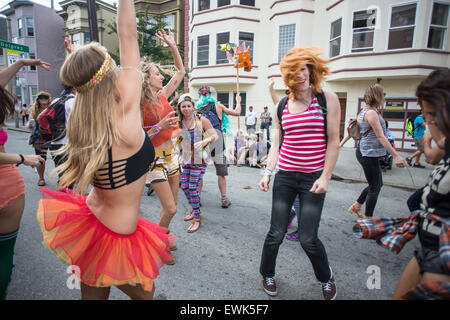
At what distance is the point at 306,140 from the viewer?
230 cm

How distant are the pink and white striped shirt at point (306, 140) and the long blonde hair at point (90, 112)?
1534 mm

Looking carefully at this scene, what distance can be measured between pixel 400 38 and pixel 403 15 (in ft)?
3.35

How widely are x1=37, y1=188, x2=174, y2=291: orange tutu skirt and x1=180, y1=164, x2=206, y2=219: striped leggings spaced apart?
2329mm

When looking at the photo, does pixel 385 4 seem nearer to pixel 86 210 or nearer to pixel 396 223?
pixel 396 223

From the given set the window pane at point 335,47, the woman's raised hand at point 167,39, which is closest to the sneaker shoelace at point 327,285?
the woman's raised hand at point 167,39

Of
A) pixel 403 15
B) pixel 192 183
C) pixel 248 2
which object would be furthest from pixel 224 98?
pixel 192 183

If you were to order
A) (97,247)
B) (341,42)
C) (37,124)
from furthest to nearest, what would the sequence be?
(341,42), (37,124), (97,247)

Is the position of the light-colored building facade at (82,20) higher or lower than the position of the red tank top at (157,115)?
higher

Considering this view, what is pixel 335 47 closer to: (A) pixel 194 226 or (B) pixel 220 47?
(B) pixel 220 47

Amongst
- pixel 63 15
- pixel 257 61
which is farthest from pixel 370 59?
pixel 63 15

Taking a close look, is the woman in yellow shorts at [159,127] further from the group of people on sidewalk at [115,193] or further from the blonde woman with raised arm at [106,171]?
the blonde woman with raised arm at [106,171]

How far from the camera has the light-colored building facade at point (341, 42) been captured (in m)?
12.1

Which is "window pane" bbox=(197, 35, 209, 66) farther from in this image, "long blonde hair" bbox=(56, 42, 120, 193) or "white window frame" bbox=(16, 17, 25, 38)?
"white window frame" bbox=(16, 17, 25, 38)

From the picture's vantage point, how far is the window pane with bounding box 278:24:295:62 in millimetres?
15953
